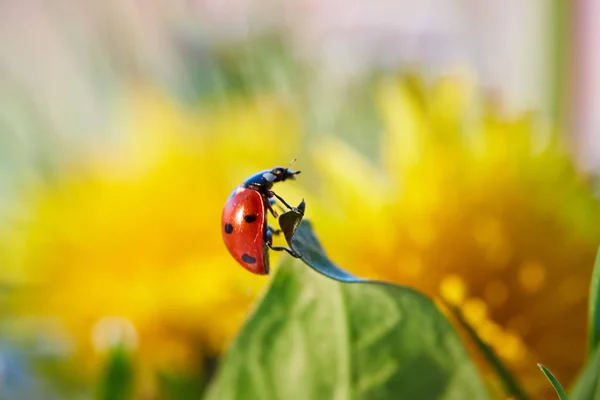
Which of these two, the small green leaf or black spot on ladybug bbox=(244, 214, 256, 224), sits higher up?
black spot on ladybug bbox=(244, 214, 256, 224)

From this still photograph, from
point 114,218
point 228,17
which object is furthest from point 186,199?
point 228,17

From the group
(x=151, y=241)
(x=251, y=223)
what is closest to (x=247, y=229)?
(x=251, y=223)

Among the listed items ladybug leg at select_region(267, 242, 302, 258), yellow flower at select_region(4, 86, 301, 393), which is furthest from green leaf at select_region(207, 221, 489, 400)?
yellow flower at select_region(4, 86, 301, 393)

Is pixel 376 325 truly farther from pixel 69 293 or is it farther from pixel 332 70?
pixel 332 70

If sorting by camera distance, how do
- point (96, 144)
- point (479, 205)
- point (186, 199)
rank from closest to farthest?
point (479, 205) → point (186, 199) → point (96, 144)

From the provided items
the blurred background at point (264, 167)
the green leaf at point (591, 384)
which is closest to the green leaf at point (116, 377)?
the blurred background at point (264, 167)

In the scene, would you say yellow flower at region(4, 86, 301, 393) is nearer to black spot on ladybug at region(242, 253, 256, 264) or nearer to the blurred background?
the blurred background

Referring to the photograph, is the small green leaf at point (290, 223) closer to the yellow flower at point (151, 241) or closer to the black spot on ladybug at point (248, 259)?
the black spot on ladybug at point (248, 259)

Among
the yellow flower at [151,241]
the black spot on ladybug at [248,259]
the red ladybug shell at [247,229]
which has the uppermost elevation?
the yellow flower at [151,241]
